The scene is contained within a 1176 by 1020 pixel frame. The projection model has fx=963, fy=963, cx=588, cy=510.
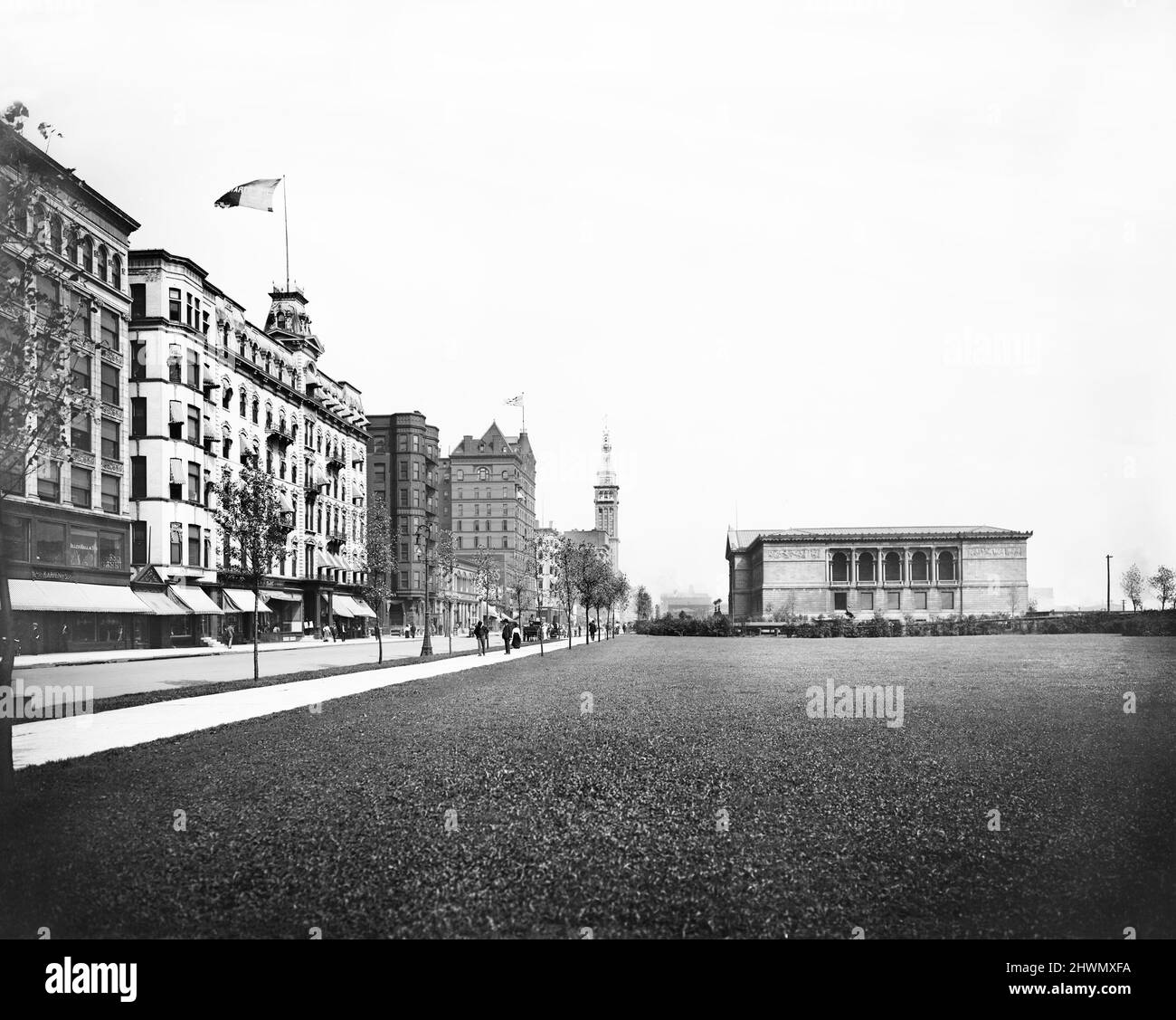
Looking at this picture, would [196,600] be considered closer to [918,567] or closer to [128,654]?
[128,654]

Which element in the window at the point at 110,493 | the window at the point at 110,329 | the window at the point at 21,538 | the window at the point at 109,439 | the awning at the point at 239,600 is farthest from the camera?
the awning at the point at 239,600

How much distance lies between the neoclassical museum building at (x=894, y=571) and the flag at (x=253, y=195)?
110876 mm

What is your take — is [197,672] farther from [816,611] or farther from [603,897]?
[816,611]

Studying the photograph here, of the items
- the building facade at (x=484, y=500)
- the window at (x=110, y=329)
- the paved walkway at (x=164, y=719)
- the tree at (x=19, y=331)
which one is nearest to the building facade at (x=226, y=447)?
the window at (x=110, y=329)

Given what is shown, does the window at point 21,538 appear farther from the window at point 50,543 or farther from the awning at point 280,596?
the awning at point 280,596

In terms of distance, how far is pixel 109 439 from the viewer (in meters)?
51.9

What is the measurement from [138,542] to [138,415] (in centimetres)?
762


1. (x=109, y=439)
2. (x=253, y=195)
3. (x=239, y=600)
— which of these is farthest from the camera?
(x=239, y=600)

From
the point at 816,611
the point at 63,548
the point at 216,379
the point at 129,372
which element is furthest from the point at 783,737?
the point at 816,611

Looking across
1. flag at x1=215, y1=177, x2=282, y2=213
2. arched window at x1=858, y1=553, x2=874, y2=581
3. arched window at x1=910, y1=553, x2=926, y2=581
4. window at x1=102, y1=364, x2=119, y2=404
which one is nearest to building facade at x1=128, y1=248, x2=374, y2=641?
window at x1=102, y1=364, x2=119, y2=404

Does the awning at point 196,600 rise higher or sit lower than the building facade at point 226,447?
lower

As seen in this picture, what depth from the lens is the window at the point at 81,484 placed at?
4703cm

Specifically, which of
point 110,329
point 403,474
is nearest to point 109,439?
point 110,329

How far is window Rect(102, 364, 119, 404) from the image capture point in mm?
51000
